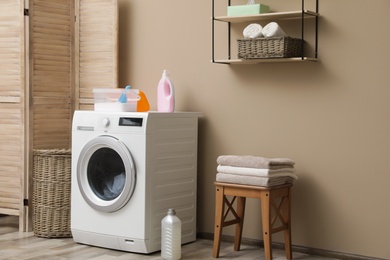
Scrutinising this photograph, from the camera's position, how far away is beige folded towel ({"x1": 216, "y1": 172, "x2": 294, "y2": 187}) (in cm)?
356

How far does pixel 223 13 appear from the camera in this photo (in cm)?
418

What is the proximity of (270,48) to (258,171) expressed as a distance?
70 centimetres

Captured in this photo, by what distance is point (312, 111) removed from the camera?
3852 mm

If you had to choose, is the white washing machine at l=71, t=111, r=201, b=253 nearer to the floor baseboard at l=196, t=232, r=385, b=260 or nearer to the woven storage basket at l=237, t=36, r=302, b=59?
the floor baseboard at l=196, t=232, r=385, b=260

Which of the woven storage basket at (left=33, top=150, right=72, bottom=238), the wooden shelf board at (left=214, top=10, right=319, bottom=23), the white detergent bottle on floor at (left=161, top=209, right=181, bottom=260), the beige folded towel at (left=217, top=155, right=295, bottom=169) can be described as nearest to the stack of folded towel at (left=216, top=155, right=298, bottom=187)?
the beige folded towel at (left=217, top=155, right=295, bottom=169)

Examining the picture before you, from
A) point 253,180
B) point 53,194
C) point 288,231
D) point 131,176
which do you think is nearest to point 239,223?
point 288,231

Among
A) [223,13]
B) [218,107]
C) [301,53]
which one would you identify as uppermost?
[223,13]

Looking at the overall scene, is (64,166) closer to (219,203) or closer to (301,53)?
(219,203)

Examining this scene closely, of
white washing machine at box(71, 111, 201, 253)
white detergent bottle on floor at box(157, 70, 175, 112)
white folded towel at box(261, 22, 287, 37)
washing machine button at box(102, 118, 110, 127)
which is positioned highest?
white folded towel at box(261, 22, 287, 37)

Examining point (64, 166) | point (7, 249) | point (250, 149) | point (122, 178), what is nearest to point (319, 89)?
point (250, 149)

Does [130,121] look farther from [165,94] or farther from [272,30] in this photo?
[272,30]

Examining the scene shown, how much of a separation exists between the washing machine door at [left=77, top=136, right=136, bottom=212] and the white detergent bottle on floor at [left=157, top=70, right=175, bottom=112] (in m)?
0.41

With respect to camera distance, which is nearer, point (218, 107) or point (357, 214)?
point (357, 214)

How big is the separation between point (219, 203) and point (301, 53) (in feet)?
3.15
